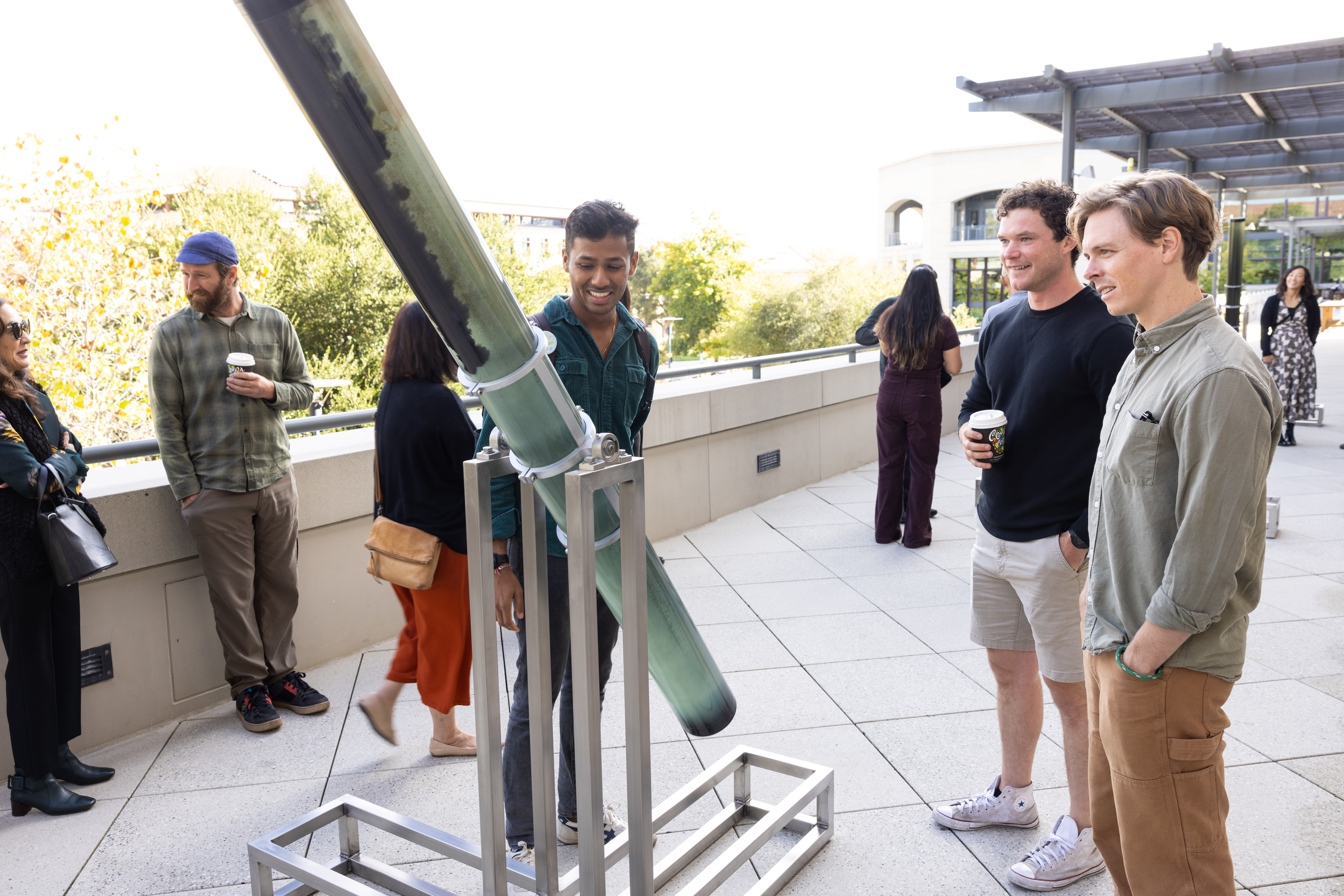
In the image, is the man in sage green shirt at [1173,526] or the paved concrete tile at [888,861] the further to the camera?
the paved concrete tile at [888,861]

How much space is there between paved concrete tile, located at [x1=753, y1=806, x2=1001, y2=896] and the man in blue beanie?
2.24 metres

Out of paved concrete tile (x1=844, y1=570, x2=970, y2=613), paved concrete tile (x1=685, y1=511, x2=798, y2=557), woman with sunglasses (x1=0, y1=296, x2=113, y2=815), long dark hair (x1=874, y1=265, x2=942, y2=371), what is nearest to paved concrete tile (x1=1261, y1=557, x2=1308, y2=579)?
paved concrete tile (x1=844, y1=570, x2=970, y2=613)

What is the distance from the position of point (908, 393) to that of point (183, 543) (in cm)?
454

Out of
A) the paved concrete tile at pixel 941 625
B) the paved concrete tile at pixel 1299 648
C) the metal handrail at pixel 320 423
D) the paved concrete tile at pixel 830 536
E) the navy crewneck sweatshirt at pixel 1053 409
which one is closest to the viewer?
the navy crewneck sweatshirt at pixel 1053 409

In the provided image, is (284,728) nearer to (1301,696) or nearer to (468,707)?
(468,707)

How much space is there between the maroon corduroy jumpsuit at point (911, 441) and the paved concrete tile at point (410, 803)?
12.7 feet

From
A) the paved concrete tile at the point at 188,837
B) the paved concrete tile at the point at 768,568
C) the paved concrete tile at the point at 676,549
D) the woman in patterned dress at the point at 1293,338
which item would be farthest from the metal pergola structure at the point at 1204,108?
the paved concrete tile at the point at 188,837

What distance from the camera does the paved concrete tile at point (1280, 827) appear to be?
276 cm

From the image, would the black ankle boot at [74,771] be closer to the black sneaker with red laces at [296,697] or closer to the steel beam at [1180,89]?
the black sneaker with red laces at [296,697]

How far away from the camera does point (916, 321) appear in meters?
6.28

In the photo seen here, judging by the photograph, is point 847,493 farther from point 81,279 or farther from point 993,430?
point 81,279

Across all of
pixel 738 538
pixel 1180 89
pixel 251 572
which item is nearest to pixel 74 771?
pixel 251 572

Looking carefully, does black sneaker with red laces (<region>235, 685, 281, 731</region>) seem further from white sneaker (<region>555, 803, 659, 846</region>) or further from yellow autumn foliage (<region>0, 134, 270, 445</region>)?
yellow autumn foliage (<region>0, 134, 270, 445</region>)

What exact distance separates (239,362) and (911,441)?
14.4 feet
